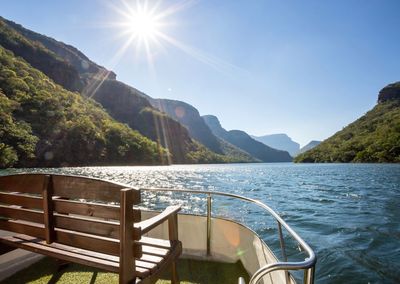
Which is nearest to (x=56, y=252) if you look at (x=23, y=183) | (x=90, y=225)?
(x=90, y=225)

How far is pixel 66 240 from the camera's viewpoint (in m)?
2.92

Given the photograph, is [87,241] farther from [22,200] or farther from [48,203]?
[22,200]

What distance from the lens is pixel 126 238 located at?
7.63 feet

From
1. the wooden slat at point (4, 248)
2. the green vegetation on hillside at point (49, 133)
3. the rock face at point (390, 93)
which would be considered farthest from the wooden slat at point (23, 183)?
the rock face at point (390, 93)

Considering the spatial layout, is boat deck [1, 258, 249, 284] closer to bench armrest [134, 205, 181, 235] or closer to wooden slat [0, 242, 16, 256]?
wooden slat [0, 242, 16, 256]

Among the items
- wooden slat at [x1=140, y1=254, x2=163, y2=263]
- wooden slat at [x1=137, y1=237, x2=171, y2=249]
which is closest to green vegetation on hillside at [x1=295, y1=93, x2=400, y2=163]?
wooden slat at [x1=137, y1=237, x2=171, y2=249]

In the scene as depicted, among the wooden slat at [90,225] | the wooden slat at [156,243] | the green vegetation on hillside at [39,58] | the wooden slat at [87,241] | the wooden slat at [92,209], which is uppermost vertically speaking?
the green vegetation on hillside at [39,58]

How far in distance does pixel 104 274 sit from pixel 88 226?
8.52 ft

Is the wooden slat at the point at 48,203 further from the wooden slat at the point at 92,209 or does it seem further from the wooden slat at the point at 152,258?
the wooden slat at the point at 152,258

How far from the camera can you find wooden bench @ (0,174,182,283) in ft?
7.82

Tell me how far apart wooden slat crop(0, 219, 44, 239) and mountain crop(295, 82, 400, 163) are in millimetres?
111734

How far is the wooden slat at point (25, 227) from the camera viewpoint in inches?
124

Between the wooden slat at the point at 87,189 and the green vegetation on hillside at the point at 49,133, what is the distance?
6831 centimetres

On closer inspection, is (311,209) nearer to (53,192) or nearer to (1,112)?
(53,192)
